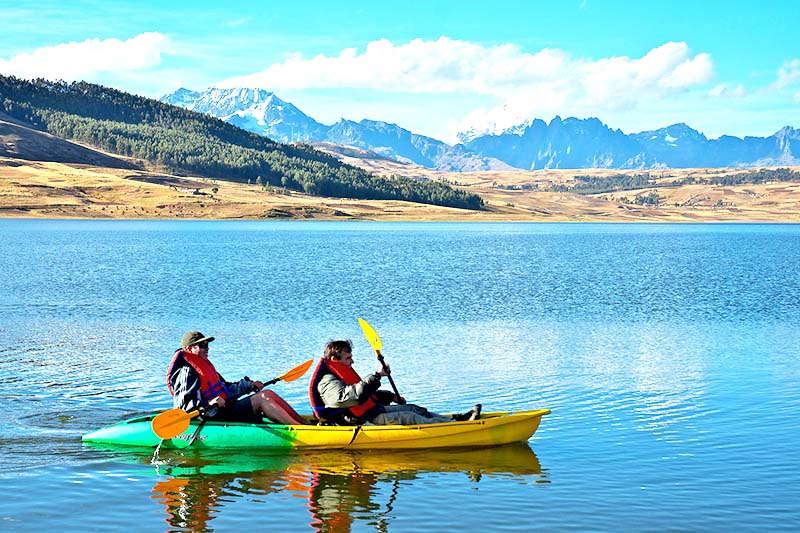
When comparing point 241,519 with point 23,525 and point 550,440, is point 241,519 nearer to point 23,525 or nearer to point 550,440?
point 23,525

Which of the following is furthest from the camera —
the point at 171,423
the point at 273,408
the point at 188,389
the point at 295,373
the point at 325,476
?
the point at 295,373

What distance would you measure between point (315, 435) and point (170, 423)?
3.05m

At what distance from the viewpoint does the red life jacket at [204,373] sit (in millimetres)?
20266

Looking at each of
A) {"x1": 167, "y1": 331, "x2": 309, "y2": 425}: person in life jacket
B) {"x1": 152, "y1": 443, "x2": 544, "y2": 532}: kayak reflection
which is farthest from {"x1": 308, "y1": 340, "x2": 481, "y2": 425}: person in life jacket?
{"x1": 167, "y1": 331, "x2": 309, "y2": 425}: person in life jacket

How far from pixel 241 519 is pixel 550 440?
27.2 feet

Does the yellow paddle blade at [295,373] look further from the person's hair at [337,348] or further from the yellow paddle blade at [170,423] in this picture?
the yellow paddle blade at [170,423]

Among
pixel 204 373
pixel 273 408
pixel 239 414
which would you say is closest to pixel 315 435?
pixel 273 408

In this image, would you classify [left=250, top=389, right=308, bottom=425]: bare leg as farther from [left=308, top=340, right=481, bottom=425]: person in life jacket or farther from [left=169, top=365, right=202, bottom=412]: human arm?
[left=169, top=365, right=202, bottom=412]: human arm

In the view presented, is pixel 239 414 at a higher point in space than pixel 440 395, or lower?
higher

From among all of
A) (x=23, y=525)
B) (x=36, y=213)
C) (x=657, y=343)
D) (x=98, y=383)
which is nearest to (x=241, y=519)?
(x=23, y=525)

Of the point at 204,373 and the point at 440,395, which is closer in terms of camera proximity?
the point at 204,373

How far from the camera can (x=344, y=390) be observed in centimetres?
2027

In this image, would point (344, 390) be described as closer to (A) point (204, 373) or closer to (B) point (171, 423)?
(A) point (204, 373)

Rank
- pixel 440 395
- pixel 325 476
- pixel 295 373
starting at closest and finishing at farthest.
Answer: pixel 325 476 < pixel 295 373 < pixel 440 395
